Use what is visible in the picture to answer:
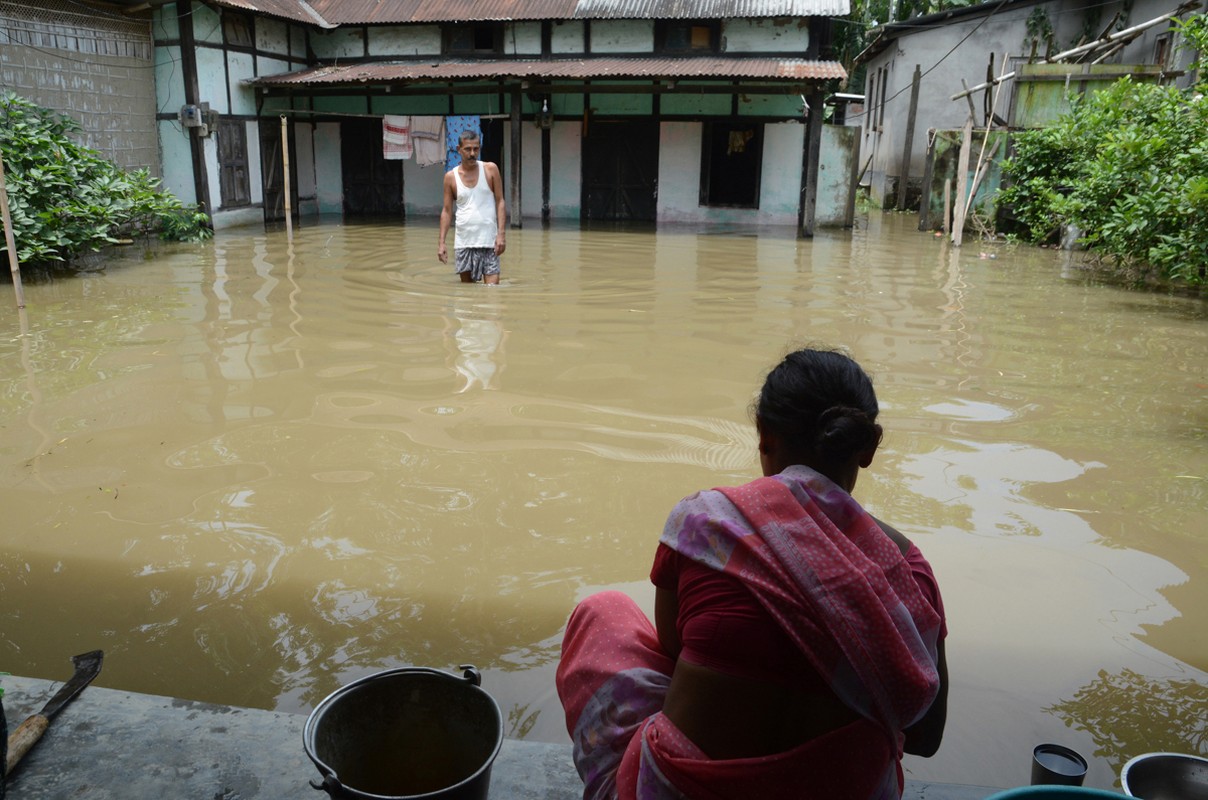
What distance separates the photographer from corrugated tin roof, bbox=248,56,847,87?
13.8 metres

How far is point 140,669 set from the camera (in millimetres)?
2568

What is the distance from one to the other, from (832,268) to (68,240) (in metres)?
8.15

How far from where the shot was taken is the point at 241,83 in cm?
1503

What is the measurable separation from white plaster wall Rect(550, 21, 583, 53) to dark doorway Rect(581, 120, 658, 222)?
54.6 inches

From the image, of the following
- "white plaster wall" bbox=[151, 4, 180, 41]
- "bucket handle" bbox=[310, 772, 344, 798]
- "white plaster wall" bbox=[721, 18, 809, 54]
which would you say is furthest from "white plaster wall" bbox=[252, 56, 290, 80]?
"bucket handle" bbox=[310, 772, 344, 798]

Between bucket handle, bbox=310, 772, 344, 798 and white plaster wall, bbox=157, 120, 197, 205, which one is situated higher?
white plaster wall, bbox=157, 120, 197, 205

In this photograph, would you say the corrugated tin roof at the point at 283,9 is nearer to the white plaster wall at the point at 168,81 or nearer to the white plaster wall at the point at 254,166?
the white plaster wall at the point at 168,81

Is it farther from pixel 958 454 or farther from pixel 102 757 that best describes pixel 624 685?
pixel 958 454

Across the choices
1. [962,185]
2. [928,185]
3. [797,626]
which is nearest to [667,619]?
[797,626]

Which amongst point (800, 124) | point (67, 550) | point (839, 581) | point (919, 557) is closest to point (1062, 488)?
point (919, 557)

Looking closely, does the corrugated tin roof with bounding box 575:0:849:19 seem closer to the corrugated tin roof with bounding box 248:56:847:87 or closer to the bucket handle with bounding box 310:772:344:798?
the corrugated tin roof with bounding box 248:56:847:87

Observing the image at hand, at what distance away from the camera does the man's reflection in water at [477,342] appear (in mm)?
5508

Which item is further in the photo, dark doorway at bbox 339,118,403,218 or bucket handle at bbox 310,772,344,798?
dark doorway at bbox 339,118,403,218

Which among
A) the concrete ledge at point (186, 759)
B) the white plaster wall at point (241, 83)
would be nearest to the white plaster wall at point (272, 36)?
the white plaster wall at point (241, 83)
